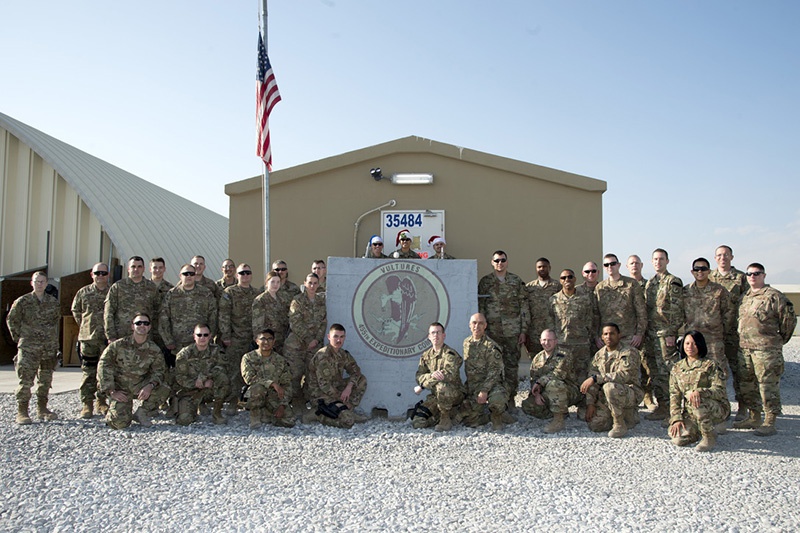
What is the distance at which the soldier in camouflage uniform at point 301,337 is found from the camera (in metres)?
6.87

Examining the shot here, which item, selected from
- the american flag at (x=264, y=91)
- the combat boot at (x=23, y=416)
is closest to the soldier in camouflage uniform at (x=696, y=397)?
the american flag at (x=264, y=91)

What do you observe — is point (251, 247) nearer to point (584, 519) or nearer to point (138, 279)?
point (138, 279)

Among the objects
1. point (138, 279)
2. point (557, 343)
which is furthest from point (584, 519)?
point (138, 279)

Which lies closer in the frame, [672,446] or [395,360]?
[672,446]

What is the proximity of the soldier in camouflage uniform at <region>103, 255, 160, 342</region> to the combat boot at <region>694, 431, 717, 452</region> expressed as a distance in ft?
20.2

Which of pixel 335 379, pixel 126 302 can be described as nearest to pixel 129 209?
pixel 126 302

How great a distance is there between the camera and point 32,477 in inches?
184

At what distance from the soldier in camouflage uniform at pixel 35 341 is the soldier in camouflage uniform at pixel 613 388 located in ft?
19.5

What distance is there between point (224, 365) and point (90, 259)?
845 centimetres

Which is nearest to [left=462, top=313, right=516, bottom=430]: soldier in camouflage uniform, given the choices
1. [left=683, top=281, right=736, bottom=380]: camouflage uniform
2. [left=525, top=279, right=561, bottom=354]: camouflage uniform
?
[left=525, top=279, right=561, bottom=354]: camouflage uniform

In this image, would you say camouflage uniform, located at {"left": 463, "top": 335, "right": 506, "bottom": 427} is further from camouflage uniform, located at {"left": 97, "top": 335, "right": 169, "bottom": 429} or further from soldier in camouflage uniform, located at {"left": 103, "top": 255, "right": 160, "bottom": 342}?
soldier in camouflage uniform, located at {"left": 103, "top": 255, "right": 160, "bottom": 342}

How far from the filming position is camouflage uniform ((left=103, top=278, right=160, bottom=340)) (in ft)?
22.5

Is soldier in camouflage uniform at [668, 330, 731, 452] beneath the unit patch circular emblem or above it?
beneath

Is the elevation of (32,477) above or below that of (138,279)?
below
